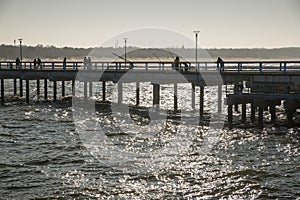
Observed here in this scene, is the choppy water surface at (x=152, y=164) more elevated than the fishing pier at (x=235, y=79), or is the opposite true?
the fishing pier at (x=235, y=79)

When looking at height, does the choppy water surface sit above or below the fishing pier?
below

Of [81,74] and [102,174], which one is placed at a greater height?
[81,74]

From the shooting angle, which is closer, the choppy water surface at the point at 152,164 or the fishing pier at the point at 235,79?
the choppy water surface at the point at 152,164

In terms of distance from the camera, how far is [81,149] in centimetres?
2505

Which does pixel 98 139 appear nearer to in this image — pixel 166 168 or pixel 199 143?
pixel 199 143

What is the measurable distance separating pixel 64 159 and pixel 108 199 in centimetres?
649

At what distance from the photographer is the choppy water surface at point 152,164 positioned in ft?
57.6

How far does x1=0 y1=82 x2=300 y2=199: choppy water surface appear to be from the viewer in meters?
17.5

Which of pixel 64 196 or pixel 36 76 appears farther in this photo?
pixel 36 76

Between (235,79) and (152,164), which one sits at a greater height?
(235,79)

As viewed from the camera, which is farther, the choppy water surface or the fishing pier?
the fishing pier

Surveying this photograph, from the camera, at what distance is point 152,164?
21.5m

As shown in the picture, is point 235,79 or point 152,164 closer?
point 152,164

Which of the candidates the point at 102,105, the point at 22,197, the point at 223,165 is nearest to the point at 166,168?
the point at 223,165
